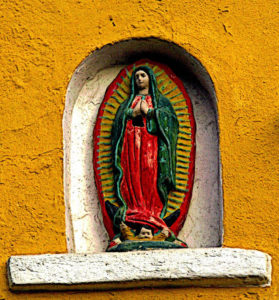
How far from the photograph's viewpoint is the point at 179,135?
232 inches

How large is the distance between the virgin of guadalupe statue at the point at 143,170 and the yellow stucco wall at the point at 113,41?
30 cm

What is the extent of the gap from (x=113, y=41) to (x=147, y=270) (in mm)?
1308

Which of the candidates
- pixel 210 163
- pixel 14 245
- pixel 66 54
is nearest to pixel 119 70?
pixel 66 54

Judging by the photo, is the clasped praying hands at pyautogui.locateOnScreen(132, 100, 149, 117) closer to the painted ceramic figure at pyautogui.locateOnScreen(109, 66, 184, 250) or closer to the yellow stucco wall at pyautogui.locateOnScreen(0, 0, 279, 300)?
the painted ceramic figure at pyautogui.locateOnScreen(109, 66, 184, 250)

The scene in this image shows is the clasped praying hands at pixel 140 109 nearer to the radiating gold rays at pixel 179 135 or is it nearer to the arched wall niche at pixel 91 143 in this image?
the radiating gold rays at pixel 179 135

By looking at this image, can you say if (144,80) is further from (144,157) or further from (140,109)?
(144,157)

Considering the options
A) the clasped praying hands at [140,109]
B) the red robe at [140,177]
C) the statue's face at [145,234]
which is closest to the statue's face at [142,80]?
the clasped praying hands at [140,109]

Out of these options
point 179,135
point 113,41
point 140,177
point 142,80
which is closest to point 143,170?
point 140,177

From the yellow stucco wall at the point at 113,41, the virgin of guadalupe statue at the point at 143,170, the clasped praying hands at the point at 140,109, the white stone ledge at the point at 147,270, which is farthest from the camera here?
the clasped praying hands at the point at 140,109

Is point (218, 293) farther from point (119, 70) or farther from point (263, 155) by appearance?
point (119, 70)

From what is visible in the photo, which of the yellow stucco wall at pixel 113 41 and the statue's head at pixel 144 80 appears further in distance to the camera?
the statue's head at pixel 144 80

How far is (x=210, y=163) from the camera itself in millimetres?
5848

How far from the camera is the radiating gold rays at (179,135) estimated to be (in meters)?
5.79

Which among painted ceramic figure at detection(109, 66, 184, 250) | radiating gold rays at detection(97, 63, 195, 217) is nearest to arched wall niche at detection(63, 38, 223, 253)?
radiating gold rays at detection(97, 63, 195, 217)
